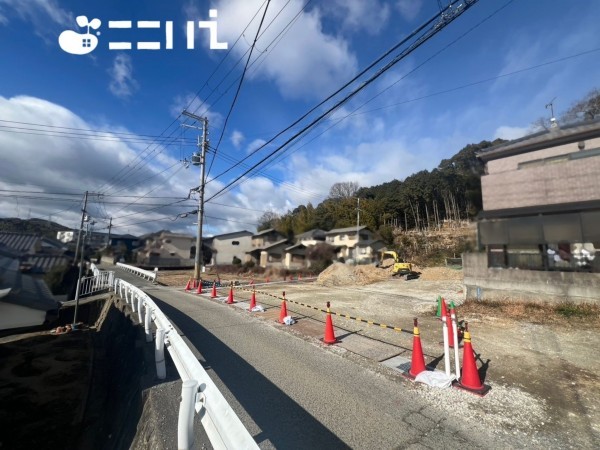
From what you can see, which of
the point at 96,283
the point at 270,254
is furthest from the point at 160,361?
the point at 270,254

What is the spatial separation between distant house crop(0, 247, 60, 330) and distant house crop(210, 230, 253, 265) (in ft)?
130

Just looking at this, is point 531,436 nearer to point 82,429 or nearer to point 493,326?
point 493,326

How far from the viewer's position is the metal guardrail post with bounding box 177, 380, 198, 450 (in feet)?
7.88

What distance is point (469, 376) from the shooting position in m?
4.38

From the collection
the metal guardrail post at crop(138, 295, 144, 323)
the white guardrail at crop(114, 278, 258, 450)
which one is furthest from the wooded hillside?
the metal guardrail post at crop(138, 295, 144, 323)

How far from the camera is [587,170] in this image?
27.1 feet

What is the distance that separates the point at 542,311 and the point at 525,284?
→ 3.55ft

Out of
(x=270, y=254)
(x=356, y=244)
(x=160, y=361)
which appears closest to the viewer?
(x=160, y=361)

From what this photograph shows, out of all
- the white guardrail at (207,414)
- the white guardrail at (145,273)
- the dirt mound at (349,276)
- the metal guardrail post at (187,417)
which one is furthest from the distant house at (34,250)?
the dirt mound at (349,276)

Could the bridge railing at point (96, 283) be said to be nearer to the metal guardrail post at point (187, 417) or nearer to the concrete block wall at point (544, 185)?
the metal guardrail post at point (187, 417)

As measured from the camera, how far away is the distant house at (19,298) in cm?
506

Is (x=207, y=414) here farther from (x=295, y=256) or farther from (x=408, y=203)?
(x=295, y=256)

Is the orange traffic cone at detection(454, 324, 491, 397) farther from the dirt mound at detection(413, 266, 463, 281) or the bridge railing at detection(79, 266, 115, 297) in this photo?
the bridge railing at detection(79, 266, 115, 297)

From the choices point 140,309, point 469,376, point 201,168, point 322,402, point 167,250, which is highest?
point 201,168
